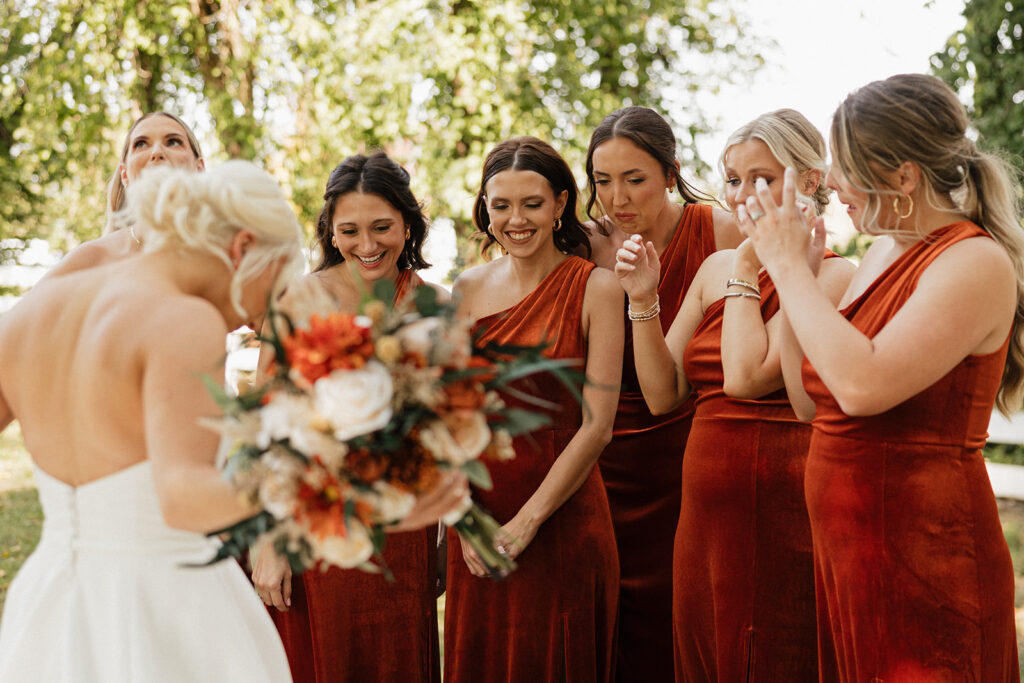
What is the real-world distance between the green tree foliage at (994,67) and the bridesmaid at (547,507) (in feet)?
18.9

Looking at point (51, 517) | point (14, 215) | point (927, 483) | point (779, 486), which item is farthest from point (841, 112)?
point (14, 215)

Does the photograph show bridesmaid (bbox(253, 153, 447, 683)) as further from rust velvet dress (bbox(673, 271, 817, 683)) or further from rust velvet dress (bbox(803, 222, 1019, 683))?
rust velvet dress (bbox(803, 222, 1019, 683))

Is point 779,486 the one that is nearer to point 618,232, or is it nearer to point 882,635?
point 882,635

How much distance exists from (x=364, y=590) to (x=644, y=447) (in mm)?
1295

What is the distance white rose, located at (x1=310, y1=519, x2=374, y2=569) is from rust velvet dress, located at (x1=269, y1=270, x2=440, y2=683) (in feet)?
6.14

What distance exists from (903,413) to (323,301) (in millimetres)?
→ 1607

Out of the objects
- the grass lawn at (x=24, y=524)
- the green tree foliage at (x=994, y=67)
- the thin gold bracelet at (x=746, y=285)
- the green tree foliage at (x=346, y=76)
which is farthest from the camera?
the green tree foliage at (x=346, y=76)

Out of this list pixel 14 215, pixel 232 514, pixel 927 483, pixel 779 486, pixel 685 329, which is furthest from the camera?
pixel 14 215

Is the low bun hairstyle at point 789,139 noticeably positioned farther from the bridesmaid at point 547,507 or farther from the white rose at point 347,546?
the white rose at point 347,546

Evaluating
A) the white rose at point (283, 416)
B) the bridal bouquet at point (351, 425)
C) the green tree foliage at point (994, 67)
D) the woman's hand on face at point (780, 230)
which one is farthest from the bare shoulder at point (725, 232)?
the green tree foliage at point (994, 67)

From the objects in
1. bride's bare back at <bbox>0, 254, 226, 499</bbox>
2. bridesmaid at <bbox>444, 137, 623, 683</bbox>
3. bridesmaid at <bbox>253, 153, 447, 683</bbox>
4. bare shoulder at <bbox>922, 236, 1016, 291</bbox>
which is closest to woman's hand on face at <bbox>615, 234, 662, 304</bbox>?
bridesmaid at <bbox>444, 137, 623, 683</bbox>

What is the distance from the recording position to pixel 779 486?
3268 millimetres

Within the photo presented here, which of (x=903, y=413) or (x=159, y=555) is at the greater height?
(x=903, y=413)

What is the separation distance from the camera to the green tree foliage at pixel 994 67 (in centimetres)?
792
